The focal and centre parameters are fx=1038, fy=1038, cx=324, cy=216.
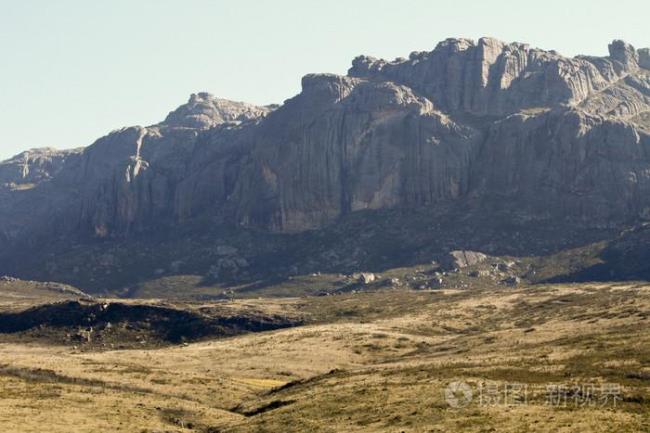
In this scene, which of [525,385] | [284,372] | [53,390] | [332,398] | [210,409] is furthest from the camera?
[284,372]

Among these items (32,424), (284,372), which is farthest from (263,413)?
(284,372)

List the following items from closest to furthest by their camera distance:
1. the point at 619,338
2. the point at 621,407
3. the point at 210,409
Answer: the point at 621,407 < the point at 210,409 < the point at 619,338

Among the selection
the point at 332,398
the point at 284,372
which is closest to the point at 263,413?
the point at 332,398

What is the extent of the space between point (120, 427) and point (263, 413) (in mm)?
16528

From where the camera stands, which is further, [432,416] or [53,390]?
[53,390]

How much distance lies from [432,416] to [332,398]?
72.9 feet

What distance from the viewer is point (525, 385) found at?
110 metres

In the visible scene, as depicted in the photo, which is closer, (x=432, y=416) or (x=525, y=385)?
(x=432, y=416)

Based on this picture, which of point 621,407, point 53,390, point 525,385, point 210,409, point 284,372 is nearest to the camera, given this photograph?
point 621,407

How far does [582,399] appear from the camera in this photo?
330ft

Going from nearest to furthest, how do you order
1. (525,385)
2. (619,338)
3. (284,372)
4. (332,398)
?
(525,385) < (332,398) < (619,338) < (284,372)

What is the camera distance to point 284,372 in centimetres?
17750

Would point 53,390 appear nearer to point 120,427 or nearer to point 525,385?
point 120,427

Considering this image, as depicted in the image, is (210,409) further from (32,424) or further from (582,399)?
(582,399)
